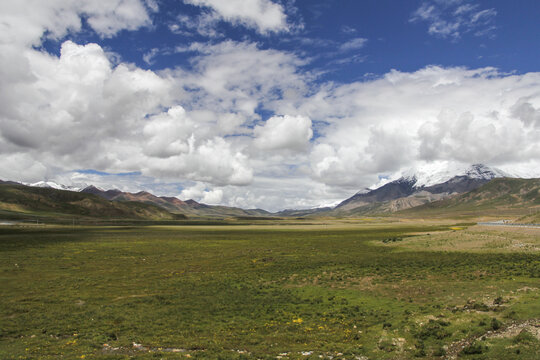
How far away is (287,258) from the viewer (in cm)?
5947

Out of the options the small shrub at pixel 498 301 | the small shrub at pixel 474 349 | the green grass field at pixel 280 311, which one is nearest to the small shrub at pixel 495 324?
the green grass field at pixel 280 311

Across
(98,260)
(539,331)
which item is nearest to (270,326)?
(539,331)

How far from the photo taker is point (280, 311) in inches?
1081

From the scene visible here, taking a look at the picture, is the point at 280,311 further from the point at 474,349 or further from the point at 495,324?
the point at 495,324

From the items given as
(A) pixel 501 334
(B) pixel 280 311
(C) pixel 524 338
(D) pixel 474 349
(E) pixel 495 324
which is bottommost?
(B) pixel 280 311

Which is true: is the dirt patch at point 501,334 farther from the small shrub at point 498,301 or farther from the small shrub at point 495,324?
the small shrub at point 498,301

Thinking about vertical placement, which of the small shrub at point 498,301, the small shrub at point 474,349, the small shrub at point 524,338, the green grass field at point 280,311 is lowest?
the green grass field at point 280,311

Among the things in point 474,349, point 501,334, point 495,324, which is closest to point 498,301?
point 495,324

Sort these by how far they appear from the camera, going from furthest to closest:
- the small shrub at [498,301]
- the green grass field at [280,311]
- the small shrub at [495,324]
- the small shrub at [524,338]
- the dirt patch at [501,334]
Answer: the small shrub at [498,301] < the small shrub at [495,324] < the green grass field at [280,311] < the dirt patch at [501,334] < the small shrub at [524,338]

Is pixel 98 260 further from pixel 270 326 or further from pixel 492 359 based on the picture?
pixel 492 359

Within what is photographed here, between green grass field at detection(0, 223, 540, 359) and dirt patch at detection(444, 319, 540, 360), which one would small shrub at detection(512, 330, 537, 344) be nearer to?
green grass field at detection(0, 223, 540, 359)

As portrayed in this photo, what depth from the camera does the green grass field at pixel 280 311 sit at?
18.7 metres

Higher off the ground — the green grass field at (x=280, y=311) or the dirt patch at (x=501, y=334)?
the dirt patch at (x=501, y=334)

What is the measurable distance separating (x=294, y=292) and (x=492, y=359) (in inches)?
814
